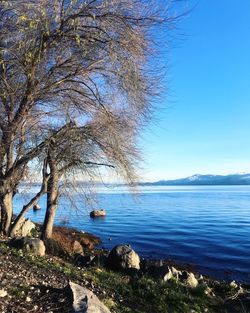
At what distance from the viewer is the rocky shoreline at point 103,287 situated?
29.1 ft

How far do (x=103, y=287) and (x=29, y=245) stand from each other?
4.54 meters

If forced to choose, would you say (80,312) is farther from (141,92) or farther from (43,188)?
(43,188)

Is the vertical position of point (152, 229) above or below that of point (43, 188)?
below

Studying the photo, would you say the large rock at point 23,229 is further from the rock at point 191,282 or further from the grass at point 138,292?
the rock at point 191,282

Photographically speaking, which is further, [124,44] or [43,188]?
[43,188]

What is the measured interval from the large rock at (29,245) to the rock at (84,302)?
693 centimetres

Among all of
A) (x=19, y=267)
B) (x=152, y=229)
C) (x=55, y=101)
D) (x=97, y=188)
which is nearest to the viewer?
(x=19, y=267)

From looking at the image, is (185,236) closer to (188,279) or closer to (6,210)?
(188,279)

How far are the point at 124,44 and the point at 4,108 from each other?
20.6 feet

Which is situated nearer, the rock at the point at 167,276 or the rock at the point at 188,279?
the rock at the point at 167,276

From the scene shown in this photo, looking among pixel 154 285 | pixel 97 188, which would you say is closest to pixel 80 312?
pixel 154 285

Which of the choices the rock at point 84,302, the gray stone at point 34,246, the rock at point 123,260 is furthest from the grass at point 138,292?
the rock at point 84,302

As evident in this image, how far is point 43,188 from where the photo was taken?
19.5m

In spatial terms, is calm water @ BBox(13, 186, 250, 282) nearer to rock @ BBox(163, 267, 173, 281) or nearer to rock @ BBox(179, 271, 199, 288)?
rock @ BBox(163, 267, 173, 281)
